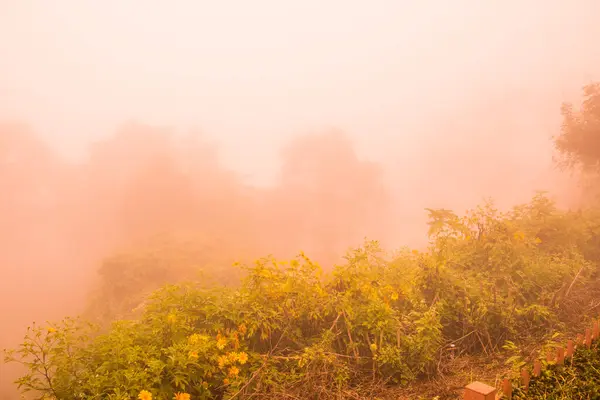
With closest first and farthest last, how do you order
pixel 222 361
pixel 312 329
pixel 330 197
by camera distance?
pixel 222 361, pixel 312 329, pixel 330 197

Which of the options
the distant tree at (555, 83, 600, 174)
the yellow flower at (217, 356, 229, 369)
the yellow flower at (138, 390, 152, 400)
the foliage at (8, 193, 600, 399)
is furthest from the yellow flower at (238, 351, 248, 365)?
the distant tree at (555, 83, 600, 174)

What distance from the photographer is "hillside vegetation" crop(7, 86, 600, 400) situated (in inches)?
114

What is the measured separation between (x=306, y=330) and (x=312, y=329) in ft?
0.22

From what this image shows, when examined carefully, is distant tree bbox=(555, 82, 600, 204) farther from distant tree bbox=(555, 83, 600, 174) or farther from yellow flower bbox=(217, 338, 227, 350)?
yellow flower bbox=(217, 338, 227, 350)

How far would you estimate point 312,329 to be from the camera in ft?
13.3

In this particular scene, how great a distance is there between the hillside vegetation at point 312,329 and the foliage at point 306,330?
0.01 meters

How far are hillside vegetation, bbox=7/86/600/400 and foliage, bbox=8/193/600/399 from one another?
13 millimetres

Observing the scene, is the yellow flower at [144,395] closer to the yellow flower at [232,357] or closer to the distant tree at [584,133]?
the yellow flower at [232,357]

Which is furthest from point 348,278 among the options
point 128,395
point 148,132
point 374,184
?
point 148,132

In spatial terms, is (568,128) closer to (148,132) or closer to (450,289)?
(450,289)

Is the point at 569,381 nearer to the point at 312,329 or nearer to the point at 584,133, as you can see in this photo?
the point at 312,329

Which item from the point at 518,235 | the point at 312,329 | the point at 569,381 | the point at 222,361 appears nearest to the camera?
the point at 569,381

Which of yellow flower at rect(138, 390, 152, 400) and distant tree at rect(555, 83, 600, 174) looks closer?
yellow flower at rect(138, 390, 152, 400)

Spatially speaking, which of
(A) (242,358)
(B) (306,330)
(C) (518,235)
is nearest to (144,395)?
(A) (242,358)
